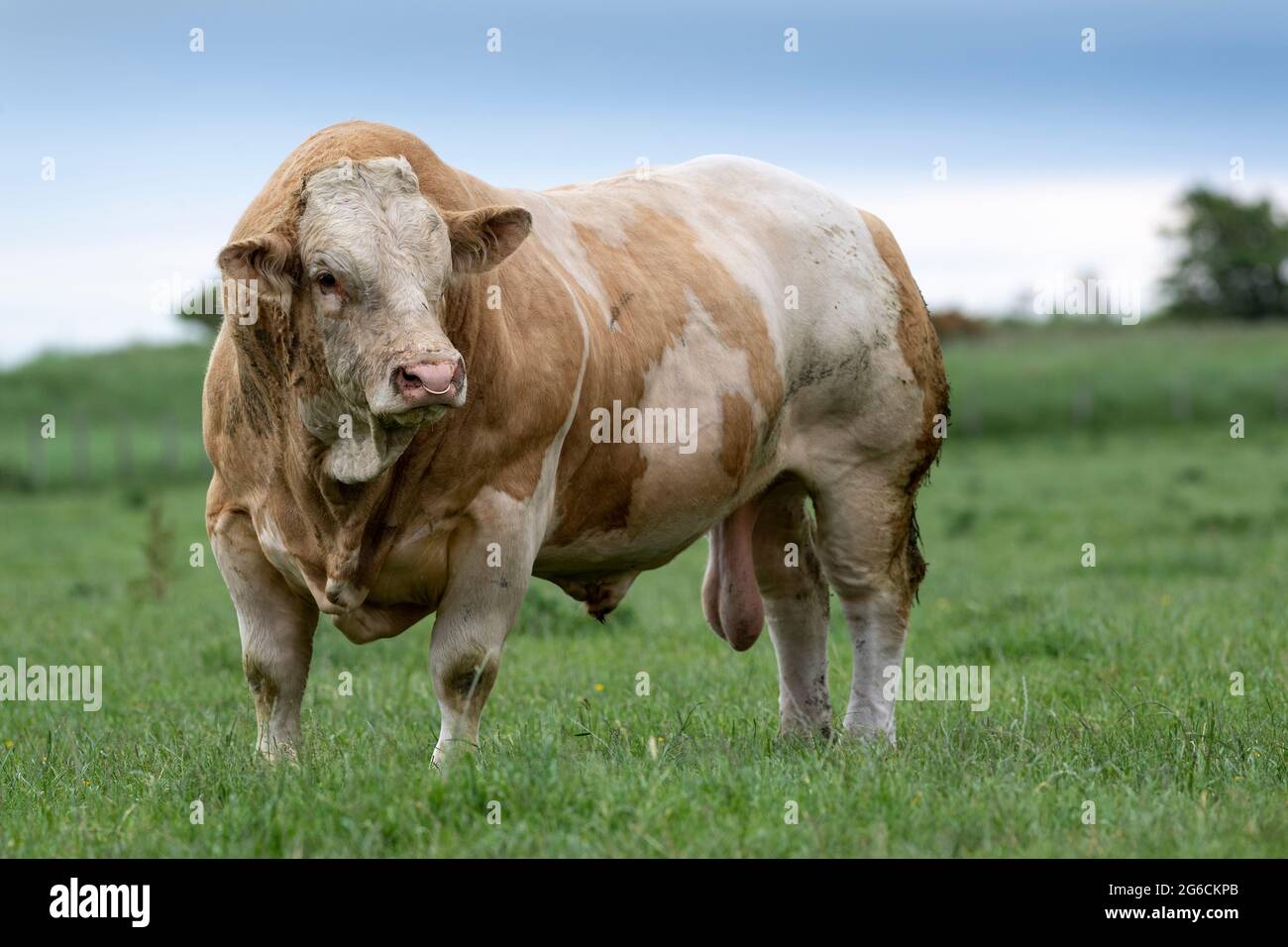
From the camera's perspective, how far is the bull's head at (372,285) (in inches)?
174

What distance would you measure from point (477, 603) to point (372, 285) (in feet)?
3.64

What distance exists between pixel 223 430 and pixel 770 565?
8.69 feet

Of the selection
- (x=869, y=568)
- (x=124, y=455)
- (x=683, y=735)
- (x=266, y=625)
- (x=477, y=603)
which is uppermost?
(x=477, y=603)

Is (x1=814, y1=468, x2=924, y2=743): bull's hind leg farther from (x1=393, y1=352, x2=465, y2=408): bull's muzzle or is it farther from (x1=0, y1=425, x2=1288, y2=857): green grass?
(x1=393, y1=352, x2=465, y2=408): bull's muzzle

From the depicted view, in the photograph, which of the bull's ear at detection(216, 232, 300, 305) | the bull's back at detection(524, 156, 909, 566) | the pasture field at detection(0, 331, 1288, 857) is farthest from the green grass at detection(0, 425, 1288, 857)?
the bull's ear at detection(216, 232, 300, 305)

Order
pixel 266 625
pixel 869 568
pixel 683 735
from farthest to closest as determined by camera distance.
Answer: pixel 869 568, pixel 683 735, pixel 266 625

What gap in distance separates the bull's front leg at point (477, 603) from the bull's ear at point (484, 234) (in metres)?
0.73

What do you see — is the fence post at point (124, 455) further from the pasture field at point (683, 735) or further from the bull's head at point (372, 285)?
the bull's head at point (372, 285)

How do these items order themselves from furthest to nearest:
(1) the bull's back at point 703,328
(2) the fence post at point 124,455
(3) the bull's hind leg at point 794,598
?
(2) the fence post at point 124,455, (3) the bull's hind leg at point 794,598, (1) the bull's back at point 703,328

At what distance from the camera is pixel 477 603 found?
5094 mm

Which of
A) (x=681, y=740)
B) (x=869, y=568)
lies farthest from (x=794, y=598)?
(x=681, y=740)

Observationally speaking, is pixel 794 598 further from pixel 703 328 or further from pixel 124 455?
pixel 124 455

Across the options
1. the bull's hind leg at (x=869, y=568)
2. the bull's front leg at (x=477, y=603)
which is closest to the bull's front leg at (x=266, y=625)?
the bull's front leg at (x=477, y=603)
